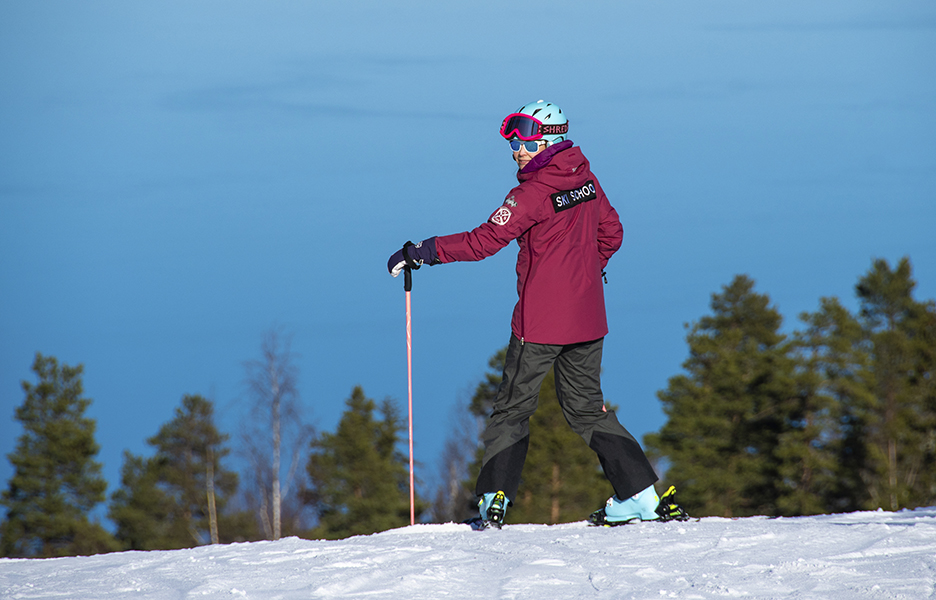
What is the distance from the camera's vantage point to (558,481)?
106 ft

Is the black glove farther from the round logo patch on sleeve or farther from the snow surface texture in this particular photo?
the snow surface texture

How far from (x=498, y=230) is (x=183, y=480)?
32364mm

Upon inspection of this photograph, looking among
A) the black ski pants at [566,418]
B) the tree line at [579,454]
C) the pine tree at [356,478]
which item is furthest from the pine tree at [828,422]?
the black ski pants at [566,418]

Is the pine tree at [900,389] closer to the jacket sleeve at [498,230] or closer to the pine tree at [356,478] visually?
the pine tree at [356,478]

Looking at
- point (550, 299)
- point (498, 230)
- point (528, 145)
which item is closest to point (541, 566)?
point (550, 299)

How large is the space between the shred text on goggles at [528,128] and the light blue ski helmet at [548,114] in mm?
18

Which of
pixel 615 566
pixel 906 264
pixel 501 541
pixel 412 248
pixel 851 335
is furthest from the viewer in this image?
pixel 906 264

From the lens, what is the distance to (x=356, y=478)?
1334 inches

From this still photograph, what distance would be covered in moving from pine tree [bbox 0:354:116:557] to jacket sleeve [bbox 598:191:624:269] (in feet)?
93.2

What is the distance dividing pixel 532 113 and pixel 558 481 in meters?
27.8

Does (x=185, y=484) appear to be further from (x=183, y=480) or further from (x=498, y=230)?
(x=498, y=230)

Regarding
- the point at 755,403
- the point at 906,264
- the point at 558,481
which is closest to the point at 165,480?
the point at 558,481

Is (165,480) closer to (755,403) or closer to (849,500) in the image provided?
(755,403)

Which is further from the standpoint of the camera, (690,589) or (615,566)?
(615,566)
